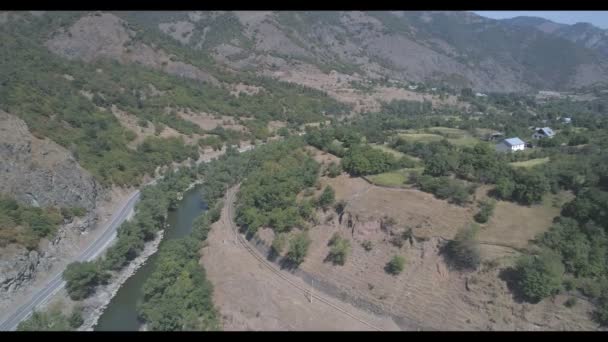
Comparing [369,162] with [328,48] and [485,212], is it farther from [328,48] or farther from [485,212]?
[328,48]

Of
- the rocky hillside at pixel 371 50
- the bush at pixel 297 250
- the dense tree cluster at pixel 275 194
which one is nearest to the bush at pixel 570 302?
the bush at pixel 297 250

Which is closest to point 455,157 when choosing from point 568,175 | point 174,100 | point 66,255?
point 568,175

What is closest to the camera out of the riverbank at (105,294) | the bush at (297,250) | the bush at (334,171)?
the riverbank at (105,294)

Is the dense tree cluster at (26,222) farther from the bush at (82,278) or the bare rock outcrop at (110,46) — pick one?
the bare rock outcrop at (110,46)

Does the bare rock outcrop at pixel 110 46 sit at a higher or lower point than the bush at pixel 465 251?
higher

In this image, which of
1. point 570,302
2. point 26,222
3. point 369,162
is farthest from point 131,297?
point 570,302

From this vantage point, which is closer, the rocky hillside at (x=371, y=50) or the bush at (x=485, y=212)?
the bush at (x=485, y=212)
